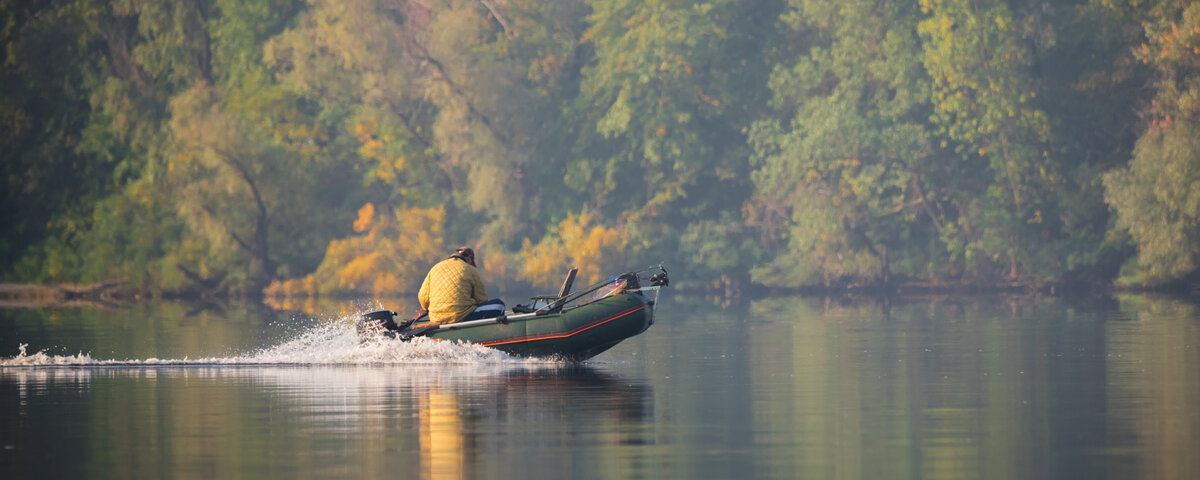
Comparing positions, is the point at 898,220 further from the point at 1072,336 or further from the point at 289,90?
the point at 1072,336

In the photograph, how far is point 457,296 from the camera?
2408 cm

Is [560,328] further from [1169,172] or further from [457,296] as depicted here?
[1169,172]

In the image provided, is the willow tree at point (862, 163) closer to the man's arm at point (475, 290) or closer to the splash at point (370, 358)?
the man's arm at point (475, 290)

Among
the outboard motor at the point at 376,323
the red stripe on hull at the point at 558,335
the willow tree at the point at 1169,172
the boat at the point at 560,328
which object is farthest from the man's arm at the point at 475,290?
the willow tree at the point at 1169,172

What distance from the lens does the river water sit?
14250 millimetres

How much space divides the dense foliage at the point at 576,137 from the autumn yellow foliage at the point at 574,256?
103 mm

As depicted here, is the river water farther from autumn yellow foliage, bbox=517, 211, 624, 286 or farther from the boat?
autumn yellow foliage, bbox=517, 211, 624, 286

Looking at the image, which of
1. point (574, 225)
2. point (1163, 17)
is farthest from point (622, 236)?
point (1163, 17)

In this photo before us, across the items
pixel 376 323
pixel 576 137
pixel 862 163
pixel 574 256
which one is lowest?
pixel 376 323

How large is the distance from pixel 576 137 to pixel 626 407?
4337 cm

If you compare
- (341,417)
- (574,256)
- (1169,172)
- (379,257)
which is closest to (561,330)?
(341,417)

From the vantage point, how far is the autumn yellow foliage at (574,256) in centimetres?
5625

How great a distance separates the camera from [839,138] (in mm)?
56062

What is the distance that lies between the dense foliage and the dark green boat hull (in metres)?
31.0
